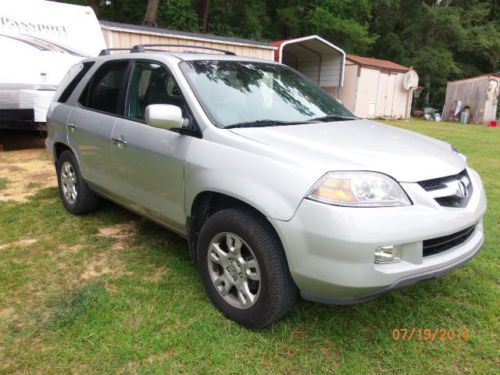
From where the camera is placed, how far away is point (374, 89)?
20.5 m

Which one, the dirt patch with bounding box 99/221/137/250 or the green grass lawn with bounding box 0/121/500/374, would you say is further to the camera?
the dirt patch with bounding box 99/221/137/250

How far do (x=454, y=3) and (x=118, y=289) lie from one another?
39336mm

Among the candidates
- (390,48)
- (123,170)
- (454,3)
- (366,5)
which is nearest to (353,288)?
(123,170)

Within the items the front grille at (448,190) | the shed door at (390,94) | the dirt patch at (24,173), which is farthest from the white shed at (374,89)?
the front grille at (448,190)

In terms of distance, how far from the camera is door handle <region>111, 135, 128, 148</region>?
353 centimetres

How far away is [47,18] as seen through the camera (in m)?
8.61

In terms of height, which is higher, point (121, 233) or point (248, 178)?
point (248, 178)

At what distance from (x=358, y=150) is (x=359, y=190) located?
15.0 inches

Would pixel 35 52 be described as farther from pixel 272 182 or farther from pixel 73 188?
pixel 272 182

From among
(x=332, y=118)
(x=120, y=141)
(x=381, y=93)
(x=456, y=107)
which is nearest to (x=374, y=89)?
(x=381, y=93)

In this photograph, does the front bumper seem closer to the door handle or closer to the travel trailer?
the door handle

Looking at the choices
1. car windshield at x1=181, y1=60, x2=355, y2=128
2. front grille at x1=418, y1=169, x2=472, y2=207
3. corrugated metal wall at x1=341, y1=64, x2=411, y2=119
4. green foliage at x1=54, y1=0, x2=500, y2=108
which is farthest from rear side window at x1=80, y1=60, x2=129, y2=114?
green foliage at x1=54, y1=0, x2=500, y2=108
